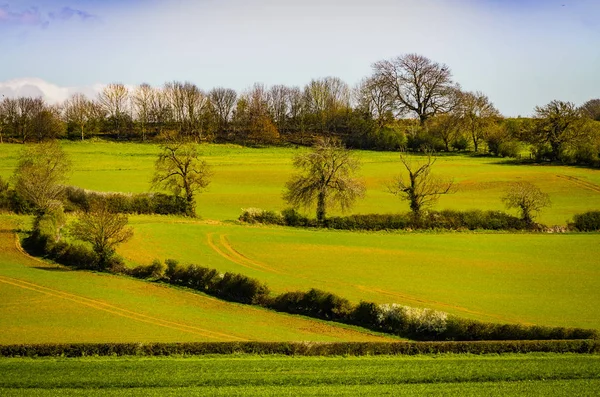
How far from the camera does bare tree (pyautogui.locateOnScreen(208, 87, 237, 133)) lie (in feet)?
471

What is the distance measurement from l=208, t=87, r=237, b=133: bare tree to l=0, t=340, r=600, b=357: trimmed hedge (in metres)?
123

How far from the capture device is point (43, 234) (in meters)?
43.1

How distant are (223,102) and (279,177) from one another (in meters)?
69.5

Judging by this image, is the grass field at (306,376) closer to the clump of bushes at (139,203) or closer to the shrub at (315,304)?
the shrub at (315,304)

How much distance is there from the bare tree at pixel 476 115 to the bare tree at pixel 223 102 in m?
54.9

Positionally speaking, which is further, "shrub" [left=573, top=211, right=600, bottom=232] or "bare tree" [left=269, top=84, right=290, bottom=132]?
"bare tree" [left=269, top=84, right=290, bottom=132]

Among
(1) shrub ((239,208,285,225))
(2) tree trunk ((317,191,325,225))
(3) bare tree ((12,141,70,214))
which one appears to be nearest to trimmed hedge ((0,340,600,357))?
(3) bare tree ((12,141,70,214))

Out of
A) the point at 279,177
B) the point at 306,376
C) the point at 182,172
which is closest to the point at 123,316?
the point at 306,376

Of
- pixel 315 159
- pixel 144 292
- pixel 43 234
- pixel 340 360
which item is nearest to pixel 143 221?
pixel 43 234

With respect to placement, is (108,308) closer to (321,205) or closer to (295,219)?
(295,219)

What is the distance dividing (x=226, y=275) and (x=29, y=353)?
1311cm

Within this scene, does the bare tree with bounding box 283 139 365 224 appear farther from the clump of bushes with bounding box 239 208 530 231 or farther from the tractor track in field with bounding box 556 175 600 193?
the tractor track in field with bounding box 556 175 600 193

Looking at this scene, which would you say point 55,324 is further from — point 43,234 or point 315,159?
point 315,159

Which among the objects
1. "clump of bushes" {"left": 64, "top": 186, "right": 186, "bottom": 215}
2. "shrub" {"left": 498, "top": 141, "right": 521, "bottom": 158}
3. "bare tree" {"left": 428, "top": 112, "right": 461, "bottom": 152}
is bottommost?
"clump of bushes" {"left": 64, "top": 186, "right": 186, "bottom": 215}
